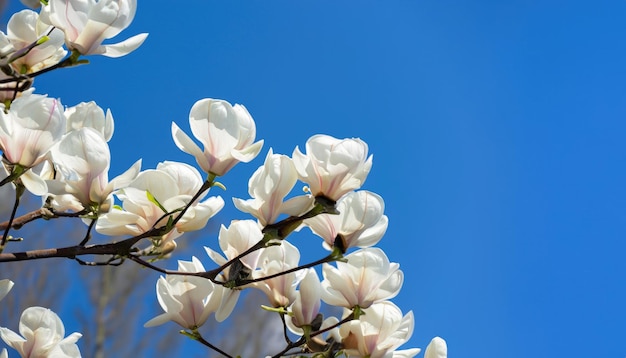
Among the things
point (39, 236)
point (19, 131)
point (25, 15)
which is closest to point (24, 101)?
point (19, 131)

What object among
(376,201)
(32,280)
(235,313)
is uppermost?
(235,313)

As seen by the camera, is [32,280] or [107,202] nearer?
[107,202]

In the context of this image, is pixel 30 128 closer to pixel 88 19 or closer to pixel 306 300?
pixel 88 19

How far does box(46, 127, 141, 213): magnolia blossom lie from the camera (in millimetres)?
433

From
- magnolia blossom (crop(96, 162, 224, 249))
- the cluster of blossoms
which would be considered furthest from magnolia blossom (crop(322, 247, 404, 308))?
magnolia blossom (crop(96, 162, 224, 249))

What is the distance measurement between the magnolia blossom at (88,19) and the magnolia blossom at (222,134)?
75mm

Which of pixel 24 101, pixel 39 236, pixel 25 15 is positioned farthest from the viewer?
pixel 39 236

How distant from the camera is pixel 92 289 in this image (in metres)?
4.86

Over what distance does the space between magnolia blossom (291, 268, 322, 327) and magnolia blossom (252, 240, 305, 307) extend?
1cm

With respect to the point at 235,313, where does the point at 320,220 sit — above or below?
below

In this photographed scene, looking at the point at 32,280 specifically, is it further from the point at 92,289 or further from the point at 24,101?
the point at 24,101

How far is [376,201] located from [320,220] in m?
0.04

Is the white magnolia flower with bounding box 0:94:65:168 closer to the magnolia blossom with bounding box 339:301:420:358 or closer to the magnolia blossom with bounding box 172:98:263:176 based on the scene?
the magnolia blossom with bounding box 172:98:263:176

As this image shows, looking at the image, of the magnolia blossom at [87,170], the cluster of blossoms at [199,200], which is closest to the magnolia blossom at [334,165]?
the cluster of blossoms at [199,200]
